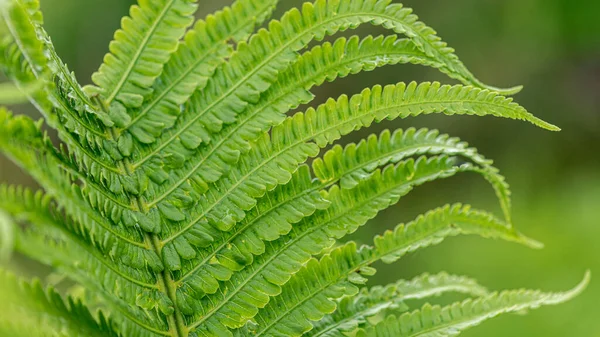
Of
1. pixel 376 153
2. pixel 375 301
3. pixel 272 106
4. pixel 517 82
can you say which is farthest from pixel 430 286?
pixel 517 82

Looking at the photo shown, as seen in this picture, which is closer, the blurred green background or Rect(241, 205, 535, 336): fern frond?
Rect(241, 205, 535, 336): fern frond

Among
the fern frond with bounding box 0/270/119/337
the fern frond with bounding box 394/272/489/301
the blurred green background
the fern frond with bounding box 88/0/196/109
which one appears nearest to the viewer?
the fern frond with bounding box 0/270/119/337

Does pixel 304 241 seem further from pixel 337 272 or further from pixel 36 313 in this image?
pixel 36 313

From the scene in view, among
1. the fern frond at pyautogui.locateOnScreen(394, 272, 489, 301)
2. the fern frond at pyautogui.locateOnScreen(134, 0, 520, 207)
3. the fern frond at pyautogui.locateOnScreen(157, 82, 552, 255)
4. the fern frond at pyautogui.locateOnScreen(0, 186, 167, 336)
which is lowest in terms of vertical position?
the fern frond at pyautogui.locateOnScreen(0, 186, 167, 336)

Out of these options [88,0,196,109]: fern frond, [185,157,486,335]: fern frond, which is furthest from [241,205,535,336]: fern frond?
[88,0,196,109]: fern frond

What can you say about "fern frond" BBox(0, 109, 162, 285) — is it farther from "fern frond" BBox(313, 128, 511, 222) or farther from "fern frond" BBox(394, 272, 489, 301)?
"fern frond" BBox(394, 272, 489, 301)

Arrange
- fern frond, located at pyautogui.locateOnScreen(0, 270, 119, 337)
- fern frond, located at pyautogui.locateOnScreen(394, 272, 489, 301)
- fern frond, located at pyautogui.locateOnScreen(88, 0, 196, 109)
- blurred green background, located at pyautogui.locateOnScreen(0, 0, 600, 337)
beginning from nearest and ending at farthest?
fern frond, located at pyautogui.locateOnScreen(0, 270, 119, 337) → fern frond, located at pyautogui.locateOnScreen(88, 0, 196, 109) → fern frond, located at pyautogui.locateOnScreen(394, 272, 489, 301) → blurred green background, located at pyautogui.locateOnScreen(0, 0, 600, 337)

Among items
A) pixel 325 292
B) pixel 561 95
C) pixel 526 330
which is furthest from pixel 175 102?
pixel 561 95

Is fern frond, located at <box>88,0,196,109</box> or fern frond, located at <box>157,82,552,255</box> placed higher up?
fern frond, located at <box>88,0,196,109</box>
